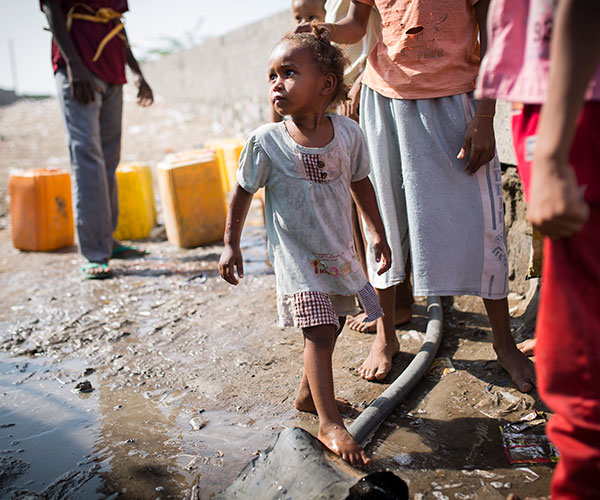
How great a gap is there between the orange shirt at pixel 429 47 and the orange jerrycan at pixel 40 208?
3884mm

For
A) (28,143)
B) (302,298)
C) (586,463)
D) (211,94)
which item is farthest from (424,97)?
(28,143)

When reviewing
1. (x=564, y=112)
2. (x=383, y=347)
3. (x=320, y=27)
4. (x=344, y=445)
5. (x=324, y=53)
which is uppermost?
(x=320, y=27)

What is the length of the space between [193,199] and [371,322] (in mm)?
2515

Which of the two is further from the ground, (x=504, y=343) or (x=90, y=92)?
(x=90, y=92)

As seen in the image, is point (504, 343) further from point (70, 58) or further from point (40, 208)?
point (40, 208)

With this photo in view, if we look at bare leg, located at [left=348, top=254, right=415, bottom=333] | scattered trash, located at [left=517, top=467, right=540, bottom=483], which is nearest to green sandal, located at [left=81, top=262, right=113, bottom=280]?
bare leg, located at [left=348, top=254, right=415, bottom=333]

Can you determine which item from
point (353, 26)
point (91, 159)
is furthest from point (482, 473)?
point (91, 159)

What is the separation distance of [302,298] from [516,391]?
1.00m

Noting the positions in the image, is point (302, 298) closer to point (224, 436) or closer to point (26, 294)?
point (224, 436)

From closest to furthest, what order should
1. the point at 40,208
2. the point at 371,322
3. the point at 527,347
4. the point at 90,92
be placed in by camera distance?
the point at 527,347 → the point at 371,322 → the point at 90,92 → the point at 40,208

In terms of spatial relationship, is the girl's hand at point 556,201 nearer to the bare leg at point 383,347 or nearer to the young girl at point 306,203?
the young girl at point 306,203

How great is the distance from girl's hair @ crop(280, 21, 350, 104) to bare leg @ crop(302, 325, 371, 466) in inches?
35.3

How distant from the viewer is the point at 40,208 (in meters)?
5.36

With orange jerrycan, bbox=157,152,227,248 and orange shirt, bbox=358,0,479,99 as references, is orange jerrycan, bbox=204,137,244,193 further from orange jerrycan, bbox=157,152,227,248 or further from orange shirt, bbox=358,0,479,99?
orange shirt, bbox=358,0,479,99
